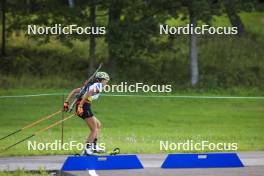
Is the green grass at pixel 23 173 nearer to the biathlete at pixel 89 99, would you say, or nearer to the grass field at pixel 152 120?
the biathlete at pixel 89 99

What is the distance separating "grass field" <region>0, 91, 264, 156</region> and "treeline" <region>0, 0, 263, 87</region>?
1019mm

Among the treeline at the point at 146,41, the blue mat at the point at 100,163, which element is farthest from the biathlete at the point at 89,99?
the treeline at the point at 146,41

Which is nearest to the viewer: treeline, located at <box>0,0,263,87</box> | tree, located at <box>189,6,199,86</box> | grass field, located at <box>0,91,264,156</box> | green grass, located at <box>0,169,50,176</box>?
green grass, located at <box>0,169,50,176</box>

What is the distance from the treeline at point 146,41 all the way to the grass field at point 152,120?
3.34ft

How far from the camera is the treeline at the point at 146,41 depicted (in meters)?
29.0

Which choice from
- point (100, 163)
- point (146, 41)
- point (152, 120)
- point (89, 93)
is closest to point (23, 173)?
point (100, 163)

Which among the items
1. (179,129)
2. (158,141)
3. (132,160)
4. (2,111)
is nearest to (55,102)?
(2,111)

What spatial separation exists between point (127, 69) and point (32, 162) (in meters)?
12.2

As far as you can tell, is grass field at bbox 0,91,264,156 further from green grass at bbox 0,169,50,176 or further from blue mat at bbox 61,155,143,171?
green grass at bbox 0,169,50,176

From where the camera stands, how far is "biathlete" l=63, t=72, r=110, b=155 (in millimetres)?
16391

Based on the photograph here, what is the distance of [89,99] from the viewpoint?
16.5m

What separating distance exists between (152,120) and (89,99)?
10.1m

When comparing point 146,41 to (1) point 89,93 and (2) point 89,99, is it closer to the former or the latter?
(2) point 89,99

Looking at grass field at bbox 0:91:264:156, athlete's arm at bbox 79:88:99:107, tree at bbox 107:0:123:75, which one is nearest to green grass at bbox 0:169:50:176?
athlete's arm at bbox 79:88:99:107
